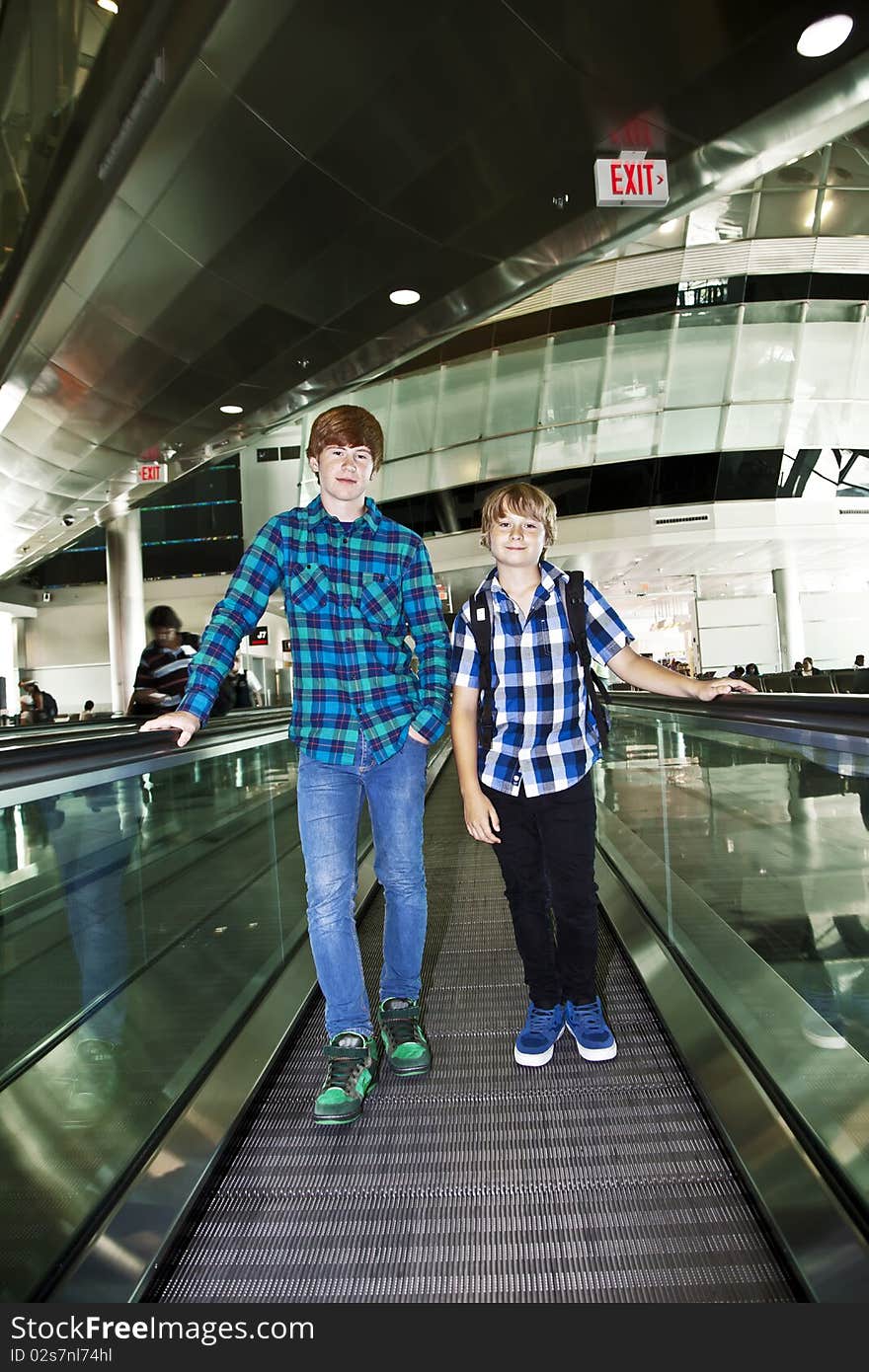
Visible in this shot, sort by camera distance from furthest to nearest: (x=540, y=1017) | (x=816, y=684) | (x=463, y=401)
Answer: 1. (x=463, y=401)
2. (x=816, y=684)
3. (x=540, y=1017)

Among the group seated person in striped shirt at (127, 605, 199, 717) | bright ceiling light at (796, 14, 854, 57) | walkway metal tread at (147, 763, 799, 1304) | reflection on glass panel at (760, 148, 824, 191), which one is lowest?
walkway metal tread at (147, 763, 799, 1304)

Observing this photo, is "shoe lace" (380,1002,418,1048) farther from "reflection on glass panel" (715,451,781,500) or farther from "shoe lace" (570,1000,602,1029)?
"reflection on glass panel" (715,451,781,500)

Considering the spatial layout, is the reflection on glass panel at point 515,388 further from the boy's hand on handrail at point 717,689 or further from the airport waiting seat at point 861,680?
the boy's hand on handrail at point 717,689

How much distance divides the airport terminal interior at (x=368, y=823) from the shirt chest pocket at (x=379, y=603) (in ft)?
0.85

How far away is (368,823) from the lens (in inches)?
276

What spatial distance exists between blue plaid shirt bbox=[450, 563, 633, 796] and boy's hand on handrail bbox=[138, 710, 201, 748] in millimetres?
845

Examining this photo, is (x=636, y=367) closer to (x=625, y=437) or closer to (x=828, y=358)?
(x=625, y=437)

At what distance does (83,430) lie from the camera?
13148mm

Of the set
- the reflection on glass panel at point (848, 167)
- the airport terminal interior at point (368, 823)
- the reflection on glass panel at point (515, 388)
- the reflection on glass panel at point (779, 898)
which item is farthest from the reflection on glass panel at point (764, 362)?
the reflection on glass panel at point (779, 898)

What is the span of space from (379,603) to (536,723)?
2.08 feet

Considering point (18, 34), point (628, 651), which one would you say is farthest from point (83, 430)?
point (628, 651)

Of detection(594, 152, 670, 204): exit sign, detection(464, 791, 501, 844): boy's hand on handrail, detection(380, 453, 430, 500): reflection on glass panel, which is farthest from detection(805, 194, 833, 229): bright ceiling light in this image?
detection(464, 791, 501, 844): boy's hand on handrail

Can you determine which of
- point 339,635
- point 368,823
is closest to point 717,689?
point 339,635

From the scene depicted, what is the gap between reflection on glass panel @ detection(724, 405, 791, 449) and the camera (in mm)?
20672
